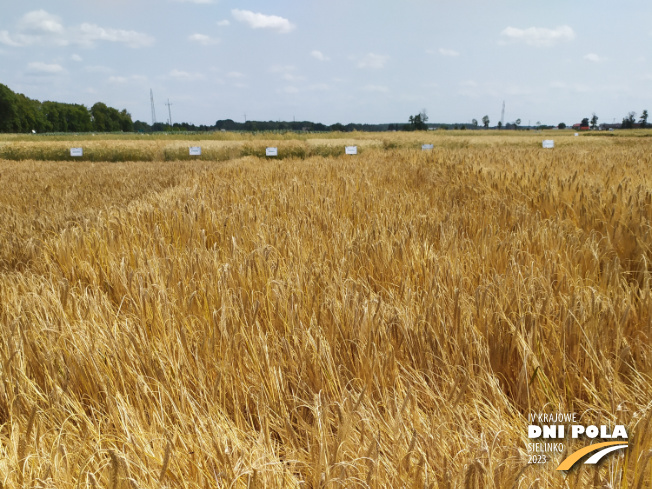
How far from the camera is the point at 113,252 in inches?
101

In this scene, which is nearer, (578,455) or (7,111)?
(578,455)

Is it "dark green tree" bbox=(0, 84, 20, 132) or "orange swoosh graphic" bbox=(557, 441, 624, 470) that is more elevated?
"dark green tree" bbox=(0, 84, 20, 132)

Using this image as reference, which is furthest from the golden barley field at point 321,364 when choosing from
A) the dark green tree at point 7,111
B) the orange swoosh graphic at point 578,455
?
the dark green tree at point 7,111

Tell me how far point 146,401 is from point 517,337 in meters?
1.17

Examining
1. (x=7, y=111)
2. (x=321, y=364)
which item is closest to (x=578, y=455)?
(x=321, y=364)

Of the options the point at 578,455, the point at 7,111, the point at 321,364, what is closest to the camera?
the point at 578,455

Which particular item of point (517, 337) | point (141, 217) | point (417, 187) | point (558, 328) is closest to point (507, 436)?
point (517, 337)

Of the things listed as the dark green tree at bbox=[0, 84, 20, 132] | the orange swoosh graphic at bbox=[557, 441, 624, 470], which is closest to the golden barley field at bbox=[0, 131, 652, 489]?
the orange swoosh graphic at bbox=[557, 441, 624, 470]

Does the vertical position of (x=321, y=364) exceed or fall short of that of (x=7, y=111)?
it falls short

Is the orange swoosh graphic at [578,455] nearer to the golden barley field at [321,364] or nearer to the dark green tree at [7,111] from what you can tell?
the golden barley field at [321,364]

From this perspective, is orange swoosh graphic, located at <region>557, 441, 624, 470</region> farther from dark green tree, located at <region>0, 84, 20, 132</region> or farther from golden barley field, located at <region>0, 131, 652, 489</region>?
dark green tree, located at <region>0, 84, 20, 132</region>

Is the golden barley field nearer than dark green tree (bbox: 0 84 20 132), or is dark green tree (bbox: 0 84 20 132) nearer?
the golden barley field

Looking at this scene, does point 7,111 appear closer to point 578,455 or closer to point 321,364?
point 321,364

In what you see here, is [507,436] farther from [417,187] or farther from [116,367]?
[417,187]
